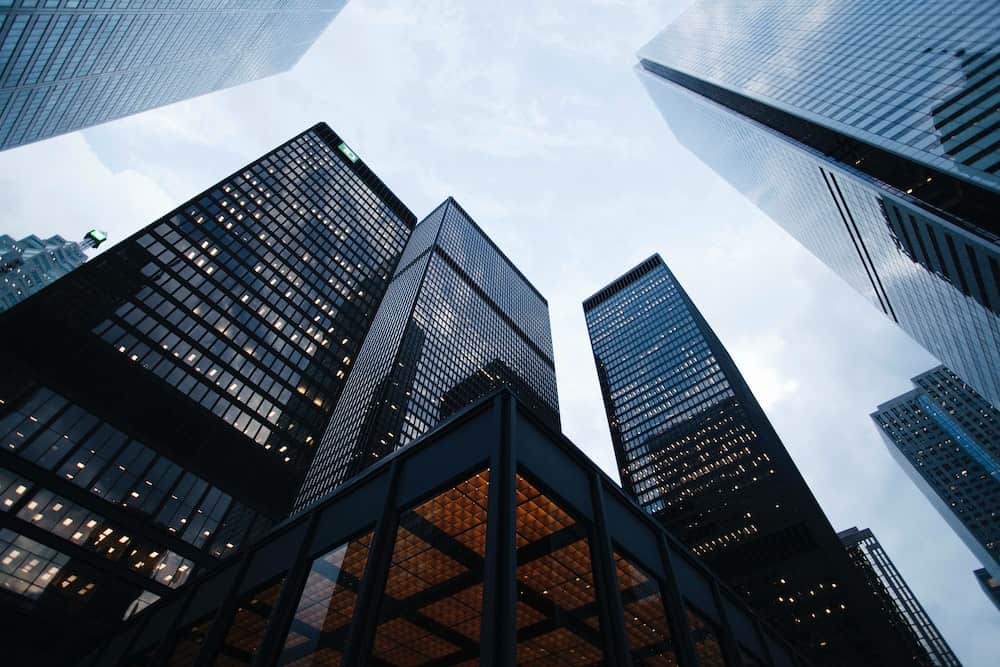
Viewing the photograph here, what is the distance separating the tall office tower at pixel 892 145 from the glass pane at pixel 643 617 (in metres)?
47.8

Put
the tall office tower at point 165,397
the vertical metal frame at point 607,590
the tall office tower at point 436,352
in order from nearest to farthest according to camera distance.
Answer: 1. the vertical metal frame at point 607,590
2. the tall office tower at point 165,397
3. the tall office tower at point 436,352

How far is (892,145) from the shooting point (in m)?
50.5

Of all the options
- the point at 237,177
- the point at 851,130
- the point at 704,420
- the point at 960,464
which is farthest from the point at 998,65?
the point at 960,464

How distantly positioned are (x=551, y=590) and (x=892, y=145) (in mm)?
59588

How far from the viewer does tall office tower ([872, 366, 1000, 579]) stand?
5615 inches

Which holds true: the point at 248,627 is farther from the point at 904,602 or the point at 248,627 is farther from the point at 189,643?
the point at 904,602

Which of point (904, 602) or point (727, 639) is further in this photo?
point (904, 602)

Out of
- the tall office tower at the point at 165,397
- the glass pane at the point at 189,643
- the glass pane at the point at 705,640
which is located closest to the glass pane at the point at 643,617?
the glass pane at the point at 705,640

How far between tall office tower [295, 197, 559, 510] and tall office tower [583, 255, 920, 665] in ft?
97.0

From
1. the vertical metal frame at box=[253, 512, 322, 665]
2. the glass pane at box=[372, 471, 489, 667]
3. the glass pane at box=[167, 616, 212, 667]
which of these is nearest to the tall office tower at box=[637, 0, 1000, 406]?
the glass pane at box=[372, 471, 489, 667]

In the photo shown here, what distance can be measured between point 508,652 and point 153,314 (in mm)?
70765

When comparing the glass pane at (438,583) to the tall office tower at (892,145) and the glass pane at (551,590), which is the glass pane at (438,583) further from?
the tall office tower at (892,145)

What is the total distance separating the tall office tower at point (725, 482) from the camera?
284 ft

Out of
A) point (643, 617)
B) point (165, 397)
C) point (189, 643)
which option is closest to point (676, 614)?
point (643, 617)
